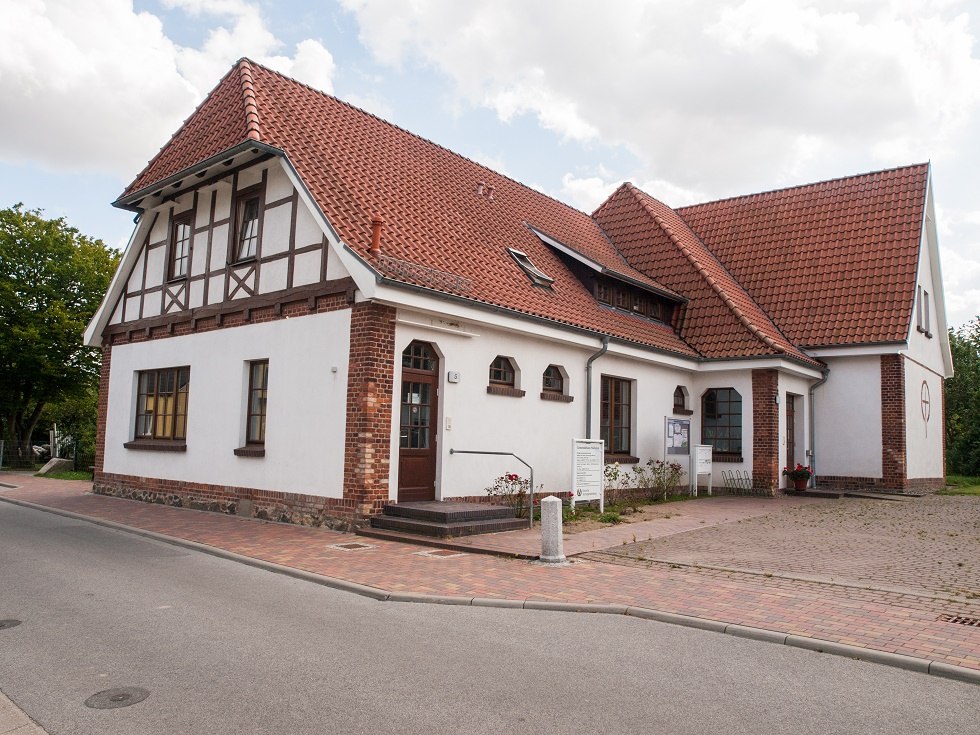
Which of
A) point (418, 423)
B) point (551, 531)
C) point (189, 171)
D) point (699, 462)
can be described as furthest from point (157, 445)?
point (699, 462)

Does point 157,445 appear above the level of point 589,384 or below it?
below

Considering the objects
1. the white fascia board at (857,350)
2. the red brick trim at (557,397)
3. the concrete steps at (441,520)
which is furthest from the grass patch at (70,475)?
the white fascia board at (857,350)

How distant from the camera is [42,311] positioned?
104 feet

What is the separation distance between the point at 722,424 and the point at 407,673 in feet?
53.2

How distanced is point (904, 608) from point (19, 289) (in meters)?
33.5

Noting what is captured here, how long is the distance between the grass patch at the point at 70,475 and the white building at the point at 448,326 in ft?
23.2

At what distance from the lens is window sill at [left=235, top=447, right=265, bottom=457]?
13.4 meters

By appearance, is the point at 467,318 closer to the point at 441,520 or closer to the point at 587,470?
the point at 441,520

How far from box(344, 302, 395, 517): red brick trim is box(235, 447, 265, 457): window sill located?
2291 mm

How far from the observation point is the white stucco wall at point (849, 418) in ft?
66.5

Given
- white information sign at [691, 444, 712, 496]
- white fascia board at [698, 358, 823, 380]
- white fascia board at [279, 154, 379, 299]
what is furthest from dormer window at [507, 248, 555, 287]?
white information sign at [691, 444, 712, 496]

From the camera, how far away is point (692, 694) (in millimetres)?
5012

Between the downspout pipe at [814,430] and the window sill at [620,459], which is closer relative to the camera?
the window sill at [620,459]

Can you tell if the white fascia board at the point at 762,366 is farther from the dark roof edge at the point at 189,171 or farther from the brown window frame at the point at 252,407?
the dark roof edge at the point at 189,171
